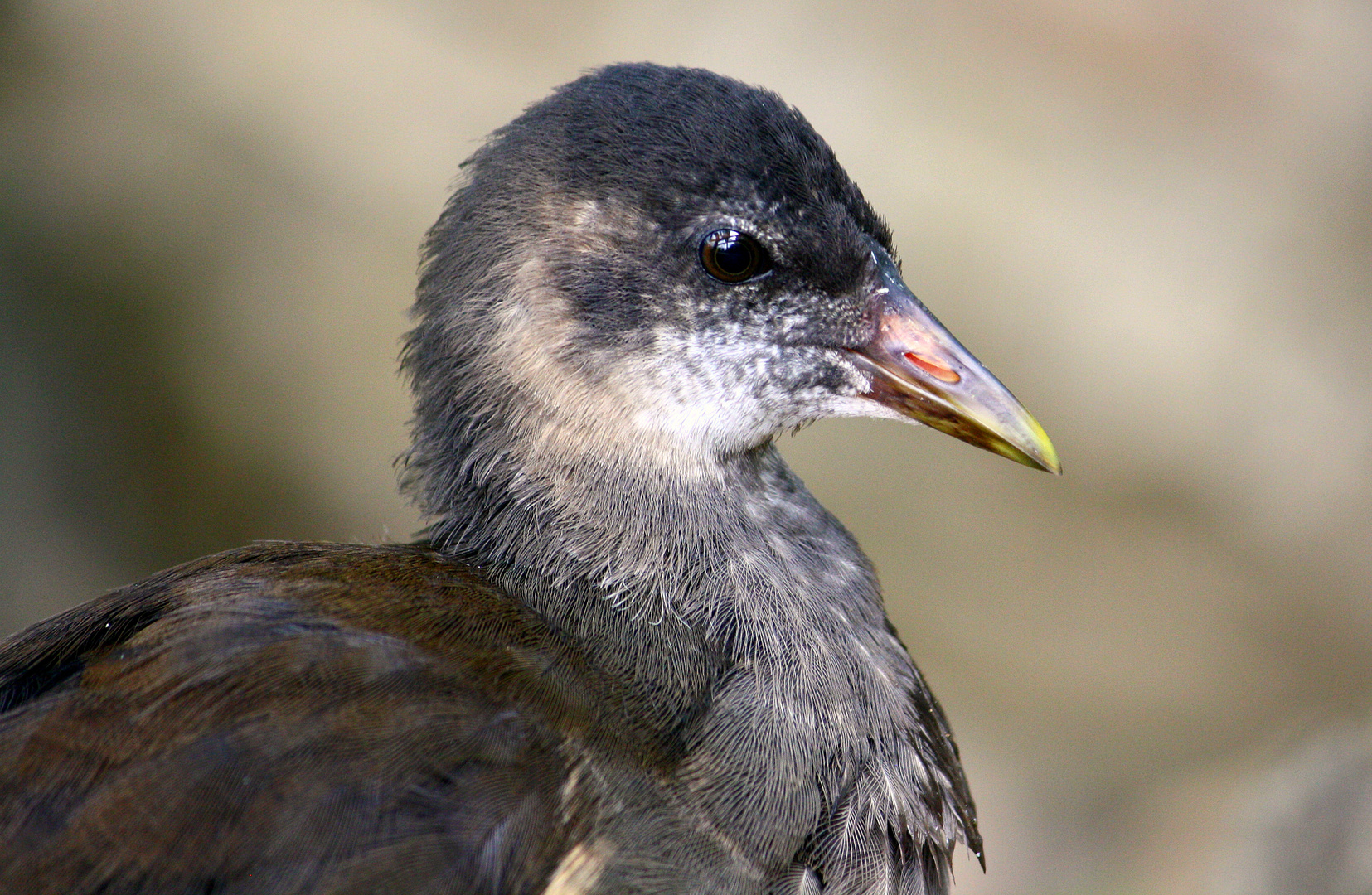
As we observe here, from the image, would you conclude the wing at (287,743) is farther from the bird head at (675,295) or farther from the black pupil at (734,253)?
the black pupil at (734,253)

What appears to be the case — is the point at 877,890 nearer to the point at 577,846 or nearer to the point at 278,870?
the point at 577,846

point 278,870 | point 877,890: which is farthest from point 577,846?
point 877,890

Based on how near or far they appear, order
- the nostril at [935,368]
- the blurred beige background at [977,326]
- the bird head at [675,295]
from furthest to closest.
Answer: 1. the blurred beige background at [977,326]
2. the nostril at [935,368]
3. the bird head at [675,295]

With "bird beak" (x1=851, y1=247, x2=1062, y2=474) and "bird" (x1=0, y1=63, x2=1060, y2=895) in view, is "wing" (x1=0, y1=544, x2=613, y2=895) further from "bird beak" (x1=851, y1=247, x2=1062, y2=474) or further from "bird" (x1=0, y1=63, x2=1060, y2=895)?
"bird beak" (x1=851, y1=247, x2=1062, y2=474)

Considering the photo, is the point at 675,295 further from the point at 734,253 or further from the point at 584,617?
the point at 584,617

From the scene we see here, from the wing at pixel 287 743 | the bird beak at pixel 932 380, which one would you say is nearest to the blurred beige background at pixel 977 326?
the bird beak at pixel 932 380

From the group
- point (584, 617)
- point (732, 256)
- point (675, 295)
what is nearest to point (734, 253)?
point (732, 256)
